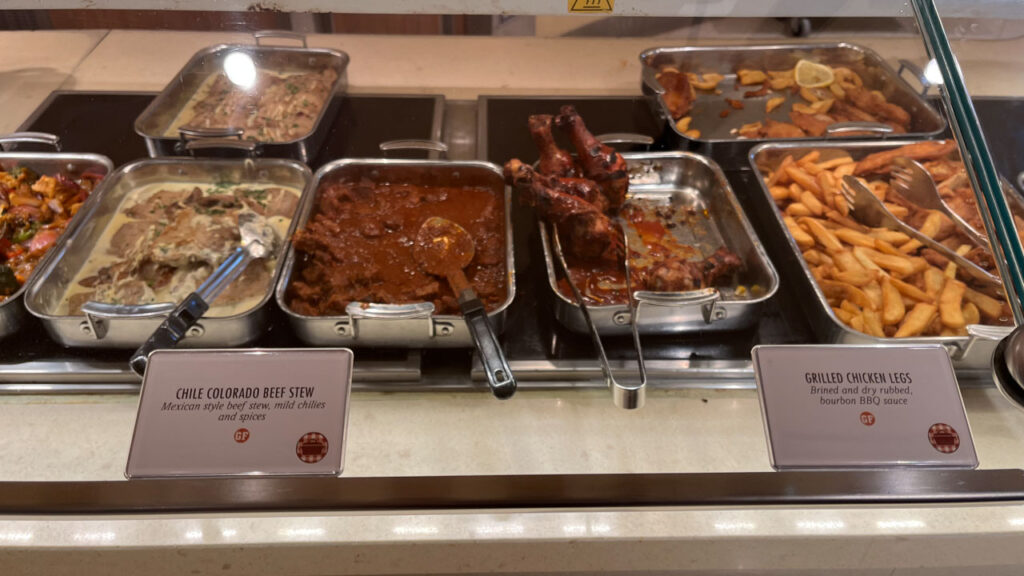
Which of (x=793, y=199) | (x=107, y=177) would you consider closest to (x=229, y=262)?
(x=107, y=177)

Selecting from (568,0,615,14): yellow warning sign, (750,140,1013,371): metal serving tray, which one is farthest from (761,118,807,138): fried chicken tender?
(568,0,615,14): yellow warning sign

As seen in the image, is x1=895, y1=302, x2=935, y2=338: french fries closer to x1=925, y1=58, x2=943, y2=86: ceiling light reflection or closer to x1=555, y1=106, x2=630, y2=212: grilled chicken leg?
x1=925, y1=58, x2=943, y2=86: ceiling light reflection

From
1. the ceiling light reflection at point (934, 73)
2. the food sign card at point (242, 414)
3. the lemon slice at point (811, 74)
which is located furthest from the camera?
the lemon slice at point (811, 74)

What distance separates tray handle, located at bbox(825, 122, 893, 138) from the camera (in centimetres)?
184

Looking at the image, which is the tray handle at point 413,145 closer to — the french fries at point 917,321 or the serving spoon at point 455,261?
the serving spoon at point 455,261

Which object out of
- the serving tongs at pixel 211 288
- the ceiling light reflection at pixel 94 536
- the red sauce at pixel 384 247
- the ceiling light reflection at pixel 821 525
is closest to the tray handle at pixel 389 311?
the red sauce at pixel 384 247

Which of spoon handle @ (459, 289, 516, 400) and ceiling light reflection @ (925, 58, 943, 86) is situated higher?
ceiling light reflection @ (925, 58, 943, 86)

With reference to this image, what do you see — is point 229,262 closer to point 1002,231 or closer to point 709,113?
point 1002,231

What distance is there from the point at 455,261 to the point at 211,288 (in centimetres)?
50

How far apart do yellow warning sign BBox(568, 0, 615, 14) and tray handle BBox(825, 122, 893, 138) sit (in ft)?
3.30

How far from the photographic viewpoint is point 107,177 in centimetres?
163

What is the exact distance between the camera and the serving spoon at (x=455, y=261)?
1.15 meters

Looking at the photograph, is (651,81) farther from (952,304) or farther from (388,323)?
(388,323)

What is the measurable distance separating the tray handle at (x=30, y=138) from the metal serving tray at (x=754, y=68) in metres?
1.61
